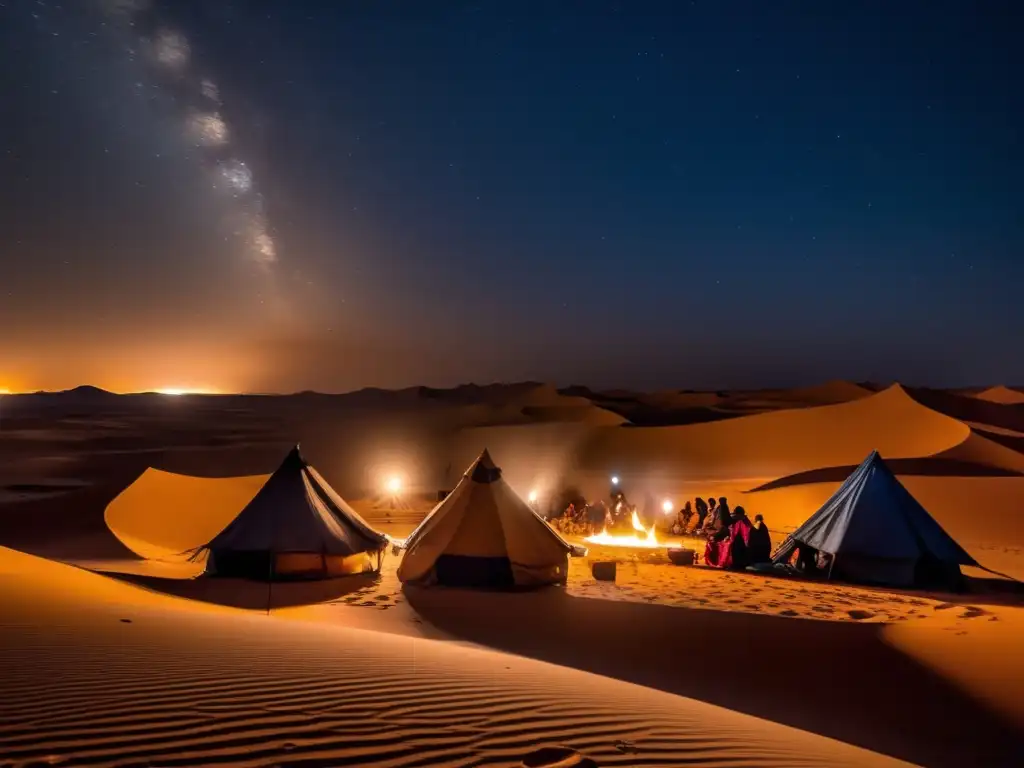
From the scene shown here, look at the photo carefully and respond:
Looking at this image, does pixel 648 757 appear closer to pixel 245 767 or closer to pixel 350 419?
pixel 245 767

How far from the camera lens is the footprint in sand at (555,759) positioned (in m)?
4.58

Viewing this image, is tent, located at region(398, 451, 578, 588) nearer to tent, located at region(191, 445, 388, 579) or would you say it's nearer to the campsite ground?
the campsite ground

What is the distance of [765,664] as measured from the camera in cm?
967

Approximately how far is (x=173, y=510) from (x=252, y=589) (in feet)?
43.4

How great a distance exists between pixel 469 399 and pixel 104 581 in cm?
10356

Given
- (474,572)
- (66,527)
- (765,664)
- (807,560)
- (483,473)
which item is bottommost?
(765,664)

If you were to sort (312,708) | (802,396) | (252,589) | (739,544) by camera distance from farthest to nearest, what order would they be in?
(802,396), (739,544), (252,589), (312,708)

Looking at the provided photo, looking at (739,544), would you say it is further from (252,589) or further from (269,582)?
(252,589)

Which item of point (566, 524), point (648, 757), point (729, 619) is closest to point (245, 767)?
point (648, 757)

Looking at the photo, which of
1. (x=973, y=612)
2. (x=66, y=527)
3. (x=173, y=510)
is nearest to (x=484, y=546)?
(x=973, y=612)

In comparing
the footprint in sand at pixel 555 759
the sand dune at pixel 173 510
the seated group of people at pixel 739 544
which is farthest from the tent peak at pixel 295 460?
the footprint in sand at pixel 555 759

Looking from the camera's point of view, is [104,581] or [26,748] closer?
[26,748]

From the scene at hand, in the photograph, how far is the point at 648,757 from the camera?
4961 millimetres

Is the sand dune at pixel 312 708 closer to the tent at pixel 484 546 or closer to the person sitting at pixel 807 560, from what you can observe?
the tent at pixel 484 546
